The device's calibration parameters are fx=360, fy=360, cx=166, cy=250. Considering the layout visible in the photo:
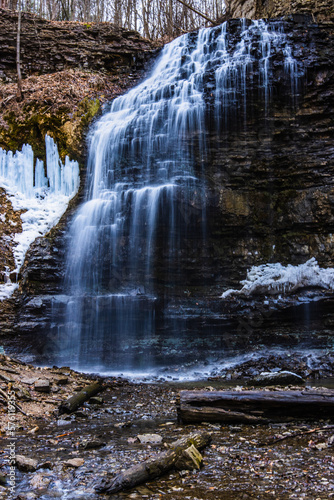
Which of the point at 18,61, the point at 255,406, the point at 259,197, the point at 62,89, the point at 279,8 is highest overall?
the point at 279,8

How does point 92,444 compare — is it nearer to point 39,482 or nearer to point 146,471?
point 39,482

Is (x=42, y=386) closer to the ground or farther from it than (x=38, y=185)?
closer to the ground

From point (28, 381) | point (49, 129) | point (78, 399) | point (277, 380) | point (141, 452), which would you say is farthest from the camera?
point (49, 129)

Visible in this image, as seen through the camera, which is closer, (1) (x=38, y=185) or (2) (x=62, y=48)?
(1) (x=38, y=185)

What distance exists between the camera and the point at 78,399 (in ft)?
16.7

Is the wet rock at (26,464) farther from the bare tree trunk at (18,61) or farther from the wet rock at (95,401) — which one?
the bare tree trunk at (18,61)

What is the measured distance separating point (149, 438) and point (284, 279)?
6.83m

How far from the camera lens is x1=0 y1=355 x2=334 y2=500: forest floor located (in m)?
2.57

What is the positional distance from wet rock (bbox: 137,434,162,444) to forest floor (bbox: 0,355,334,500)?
0.05 metres

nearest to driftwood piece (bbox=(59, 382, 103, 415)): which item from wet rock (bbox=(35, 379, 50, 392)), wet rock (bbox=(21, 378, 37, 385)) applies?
wet rock (bbox=(35, 379, 50, 392))

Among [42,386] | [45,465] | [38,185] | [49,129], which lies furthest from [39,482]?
[49,129]

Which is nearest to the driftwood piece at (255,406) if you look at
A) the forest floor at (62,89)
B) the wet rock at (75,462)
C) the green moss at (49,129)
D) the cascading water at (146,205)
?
the wet rock at (75,462)

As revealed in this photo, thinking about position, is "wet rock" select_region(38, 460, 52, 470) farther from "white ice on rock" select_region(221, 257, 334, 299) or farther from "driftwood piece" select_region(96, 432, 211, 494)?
"white ice on rock" select_region(221, 257, 334, 299)

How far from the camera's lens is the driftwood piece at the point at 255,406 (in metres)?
3.99
